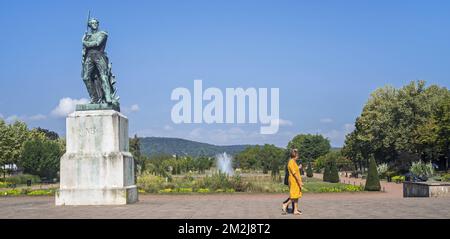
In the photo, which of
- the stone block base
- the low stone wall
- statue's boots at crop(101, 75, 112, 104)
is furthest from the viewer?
the low stone wall

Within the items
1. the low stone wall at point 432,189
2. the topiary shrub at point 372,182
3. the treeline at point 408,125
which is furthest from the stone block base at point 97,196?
the treeline at point 408,125

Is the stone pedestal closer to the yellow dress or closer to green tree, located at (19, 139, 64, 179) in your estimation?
the yellow dress

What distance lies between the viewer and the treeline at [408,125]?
54719 millimetres

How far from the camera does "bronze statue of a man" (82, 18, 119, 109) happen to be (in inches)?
762

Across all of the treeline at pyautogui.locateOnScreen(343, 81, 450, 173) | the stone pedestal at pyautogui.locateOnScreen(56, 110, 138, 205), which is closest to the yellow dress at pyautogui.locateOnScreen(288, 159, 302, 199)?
the stone pedestal at pyautogui.locateOnScreen(56, 110, 138, 205)

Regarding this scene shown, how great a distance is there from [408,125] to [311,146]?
223 ft

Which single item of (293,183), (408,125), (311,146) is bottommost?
(311,146)

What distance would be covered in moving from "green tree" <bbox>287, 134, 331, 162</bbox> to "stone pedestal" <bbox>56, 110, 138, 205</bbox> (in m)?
107

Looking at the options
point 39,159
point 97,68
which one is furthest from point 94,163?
point 39,159

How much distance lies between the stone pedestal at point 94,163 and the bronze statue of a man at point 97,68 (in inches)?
31.1

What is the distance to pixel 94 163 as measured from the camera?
60.8 ft

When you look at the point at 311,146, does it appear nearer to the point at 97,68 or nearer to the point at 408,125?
the point at 408,125

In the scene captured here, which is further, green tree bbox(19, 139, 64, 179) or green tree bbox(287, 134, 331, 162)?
green tree bbox(287, 134, 331, 162)

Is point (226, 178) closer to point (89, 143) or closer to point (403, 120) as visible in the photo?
point (89, 143)
